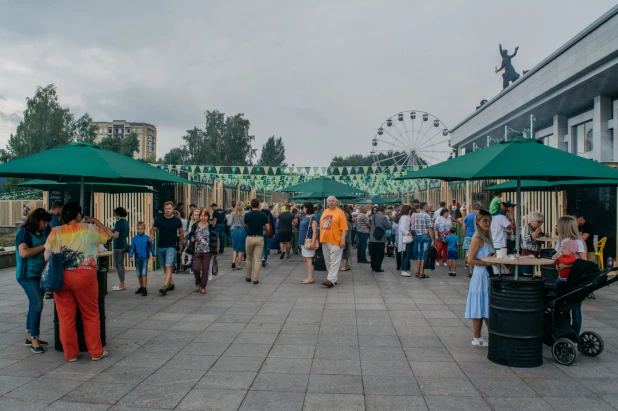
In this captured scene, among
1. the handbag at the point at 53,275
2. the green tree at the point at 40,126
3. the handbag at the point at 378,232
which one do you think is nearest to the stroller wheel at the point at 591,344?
the handbag at the point at 53,275

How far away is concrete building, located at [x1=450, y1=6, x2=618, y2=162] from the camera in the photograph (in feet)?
70.9

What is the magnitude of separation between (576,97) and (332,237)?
70.7ft

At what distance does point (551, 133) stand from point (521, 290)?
30753 millimetres

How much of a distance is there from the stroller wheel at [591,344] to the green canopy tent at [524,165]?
1.05 metres

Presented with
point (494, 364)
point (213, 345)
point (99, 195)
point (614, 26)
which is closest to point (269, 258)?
point (99, 195)

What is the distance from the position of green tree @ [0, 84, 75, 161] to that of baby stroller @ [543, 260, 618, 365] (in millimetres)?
58780

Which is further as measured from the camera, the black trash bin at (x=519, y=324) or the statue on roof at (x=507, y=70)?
the statue on roof at (x=507, y=70)

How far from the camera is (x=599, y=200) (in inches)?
485

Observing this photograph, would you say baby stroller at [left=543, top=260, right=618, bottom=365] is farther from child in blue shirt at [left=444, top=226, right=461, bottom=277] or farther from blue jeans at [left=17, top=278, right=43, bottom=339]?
child in blue shirt at [left=444, top=226, right=461, bottom=277]

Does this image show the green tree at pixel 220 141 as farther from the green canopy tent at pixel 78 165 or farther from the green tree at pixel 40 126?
the green canopy tent at pixel 78 165

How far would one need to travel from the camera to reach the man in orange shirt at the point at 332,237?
10633 mm

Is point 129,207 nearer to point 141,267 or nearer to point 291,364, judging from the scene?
point 141,267

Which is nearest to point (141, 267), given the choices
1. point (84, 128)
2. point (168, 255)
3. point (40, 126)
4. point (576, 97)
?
point (168, 255)

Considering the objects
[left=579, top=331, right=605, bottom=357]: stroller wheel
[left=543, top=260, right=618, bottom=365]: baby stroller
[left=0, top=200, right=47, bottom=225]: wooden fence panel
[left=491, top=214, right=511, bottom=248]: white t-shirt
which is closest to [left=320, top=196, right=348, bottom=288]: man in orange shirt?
[left=491, top=214, right=511, bottom=248]: white t-shirt
